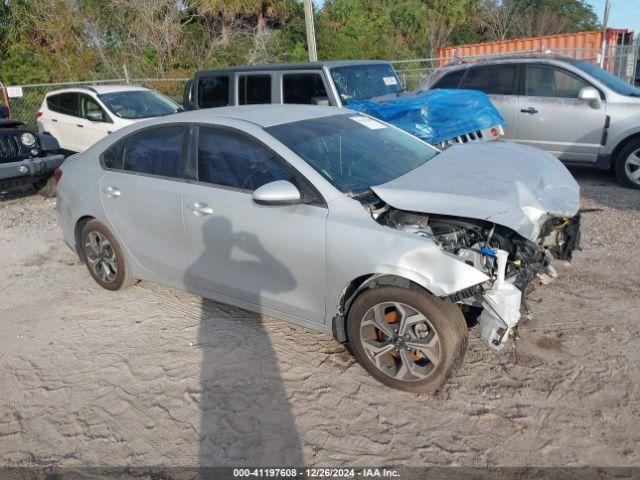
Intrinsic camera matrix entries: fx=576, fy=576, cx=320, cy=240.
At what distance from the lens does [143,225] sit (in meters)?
4.69

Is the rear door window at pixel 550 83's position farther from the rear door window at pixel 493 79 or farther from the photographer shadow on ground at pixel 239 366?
the photographer shadow on ground at pixel 239 366

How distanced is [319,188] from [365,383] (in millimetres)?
1292

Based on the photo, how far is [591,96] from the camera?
7.74m

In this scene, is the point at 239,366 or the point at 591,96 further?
the point at 591,96

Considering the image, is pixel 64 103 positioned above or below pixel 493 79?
below

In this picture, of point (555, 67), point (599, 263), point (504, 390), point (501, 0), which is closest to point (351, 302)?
point (504, 390)

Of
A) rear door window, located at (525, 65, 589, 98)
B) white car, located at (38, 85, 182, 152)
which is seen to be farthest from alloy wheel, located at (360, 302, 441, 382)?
white car, located at (38, 85, 182, 152)

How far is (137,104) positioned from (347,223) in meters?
8.51

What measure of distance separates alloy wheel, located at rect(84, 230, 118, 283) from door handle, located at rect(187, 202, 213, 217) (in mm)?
1244

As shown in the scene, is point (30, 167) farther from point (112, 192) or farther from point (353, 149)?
point (353, 149)

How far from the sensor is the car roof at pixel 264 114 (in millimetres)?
4324

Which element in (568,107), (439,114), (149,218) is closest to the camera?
(149,218)

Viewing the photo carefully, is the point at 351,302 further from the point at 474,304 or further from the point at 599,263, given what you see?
the point at 599,263

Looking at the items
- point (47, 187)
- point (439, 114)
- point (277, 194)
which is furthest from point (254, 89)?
point (277, 194)
